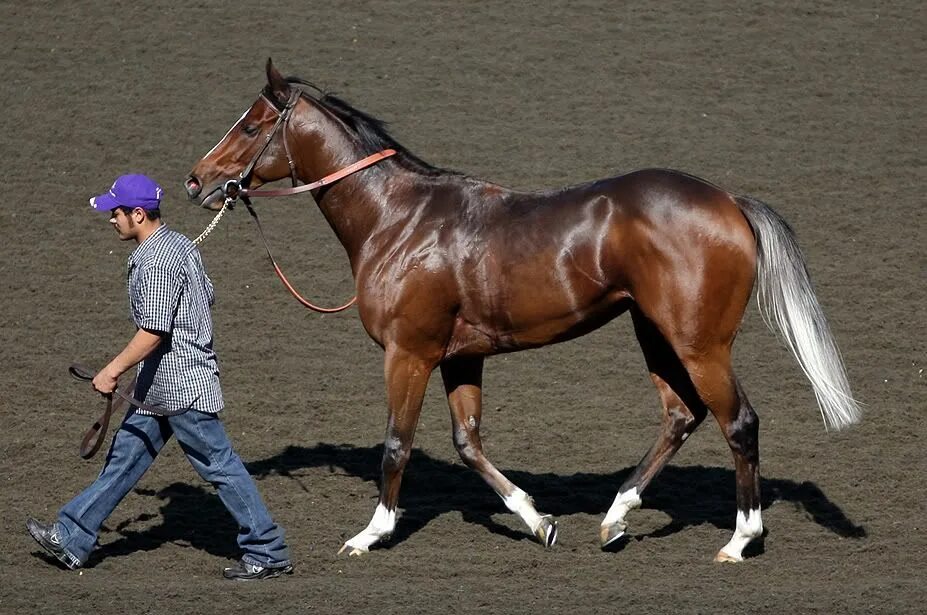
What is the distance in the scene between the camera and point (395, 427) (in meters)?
6.11

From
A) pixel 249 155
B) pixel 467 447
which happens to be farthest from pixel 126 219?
pixel 467 447

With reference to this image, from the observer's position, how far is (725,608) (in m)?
5.15

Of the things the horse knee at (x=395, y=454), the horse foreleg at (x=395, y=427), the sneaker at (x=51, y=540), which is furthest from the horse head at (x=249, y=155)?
the sneaker at (x=51, y=540)

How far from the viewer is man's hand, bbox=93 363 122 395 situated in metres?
5.30

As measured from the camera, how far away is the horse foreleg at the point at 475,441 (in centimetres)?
613

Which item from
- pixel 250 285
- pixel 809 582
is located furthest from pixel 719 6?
pixel 809 582

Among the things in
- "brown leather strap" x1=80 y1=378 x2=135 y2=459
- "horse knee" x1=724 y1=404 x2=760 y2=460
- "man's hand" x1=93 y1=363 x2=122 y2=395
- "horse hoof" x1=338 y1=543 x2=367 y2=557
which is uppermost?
"man's hand" x1=93 y1=363 x2=122 y2=395

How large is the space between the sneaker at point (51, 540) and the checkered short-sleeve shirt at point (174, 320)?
70 centimetres

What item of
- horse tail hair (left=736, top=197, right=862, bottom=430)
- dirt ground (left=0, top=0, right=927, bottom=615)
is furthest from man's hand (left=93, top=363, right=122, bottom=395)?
horse tail hair (left=736, top=197, right=862, bottom=430)

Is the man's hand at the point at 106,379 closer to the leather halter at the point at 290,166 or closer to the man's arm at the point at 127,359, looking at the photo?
the man's arm at the point at 127,359

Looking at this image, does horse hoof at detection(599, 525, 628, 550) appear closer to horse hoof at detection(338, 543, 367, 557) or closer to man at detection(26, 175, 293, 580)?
horse hoof at detection(338, 543, 367, 557)

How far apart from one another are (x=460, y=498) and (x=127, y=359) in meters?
2.30

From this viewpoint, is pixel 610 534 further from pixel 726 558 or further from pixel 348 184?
pixel 348 184

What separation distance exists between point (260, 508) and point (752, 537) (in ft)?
7.36
